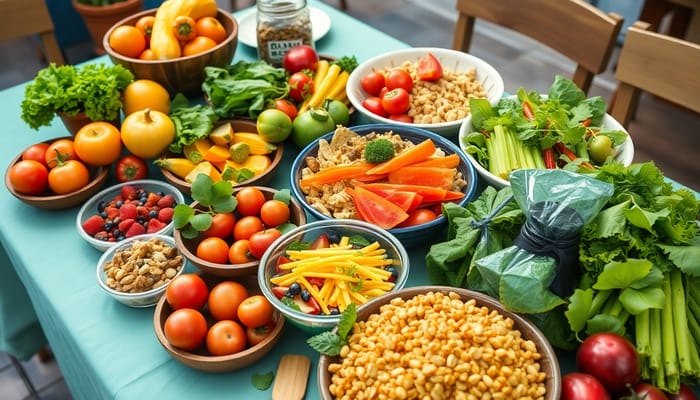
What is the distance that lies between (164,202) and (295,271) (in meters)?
0.46

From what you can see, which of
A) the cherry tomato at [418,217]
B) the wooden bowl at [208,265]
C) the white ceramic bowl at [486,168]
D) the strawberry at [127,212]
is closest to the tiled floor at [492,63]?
the strawberry at [127,212]

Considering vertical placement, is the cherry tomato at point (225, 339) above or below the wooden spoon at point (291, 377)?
above

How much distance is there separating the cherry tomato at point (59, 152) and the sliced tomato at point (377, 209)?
795 mm

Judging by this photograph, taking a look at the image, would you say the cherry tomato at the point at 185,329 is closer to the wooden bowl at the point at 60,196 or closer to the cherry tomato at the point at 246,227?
the cherry tomato at the point at 246,227

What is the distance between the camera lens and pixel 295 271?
1179 millimetres

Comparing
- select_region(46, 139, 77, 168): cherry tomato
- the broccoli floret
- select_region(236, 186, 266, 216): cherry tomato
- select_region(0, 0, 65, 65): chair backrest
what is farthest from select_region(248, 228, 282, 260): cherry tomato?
select_region(0, 0, 65, 65): chair backrest

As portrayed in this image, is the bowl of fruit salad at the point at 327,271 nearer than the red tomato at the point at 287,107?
Yes

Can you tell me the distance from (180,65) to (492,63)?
103 inches

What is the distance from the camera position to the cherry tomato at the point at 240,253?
1.24 meters

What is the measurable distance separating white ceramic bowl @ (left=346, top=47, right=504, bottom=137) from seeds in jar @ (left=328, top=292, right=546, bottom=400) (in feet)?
2.21

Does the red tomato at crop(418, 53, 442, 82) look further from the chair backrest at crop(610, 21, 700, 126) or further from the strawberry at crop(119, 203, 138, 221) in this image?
the strawberry at crop(119, 203, 138, 221)

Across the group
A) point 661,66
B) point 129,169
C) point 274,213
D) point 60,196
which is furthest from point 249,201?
point 661,66

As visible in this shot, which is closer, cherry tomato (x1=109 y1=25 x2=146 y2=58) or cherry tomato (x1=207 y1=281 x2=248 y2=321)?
cherry tomato (x1=207 y1=281 x2=248 y2=321)

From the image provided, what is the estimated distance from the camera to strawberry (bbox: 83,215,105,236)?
139 centimetres
